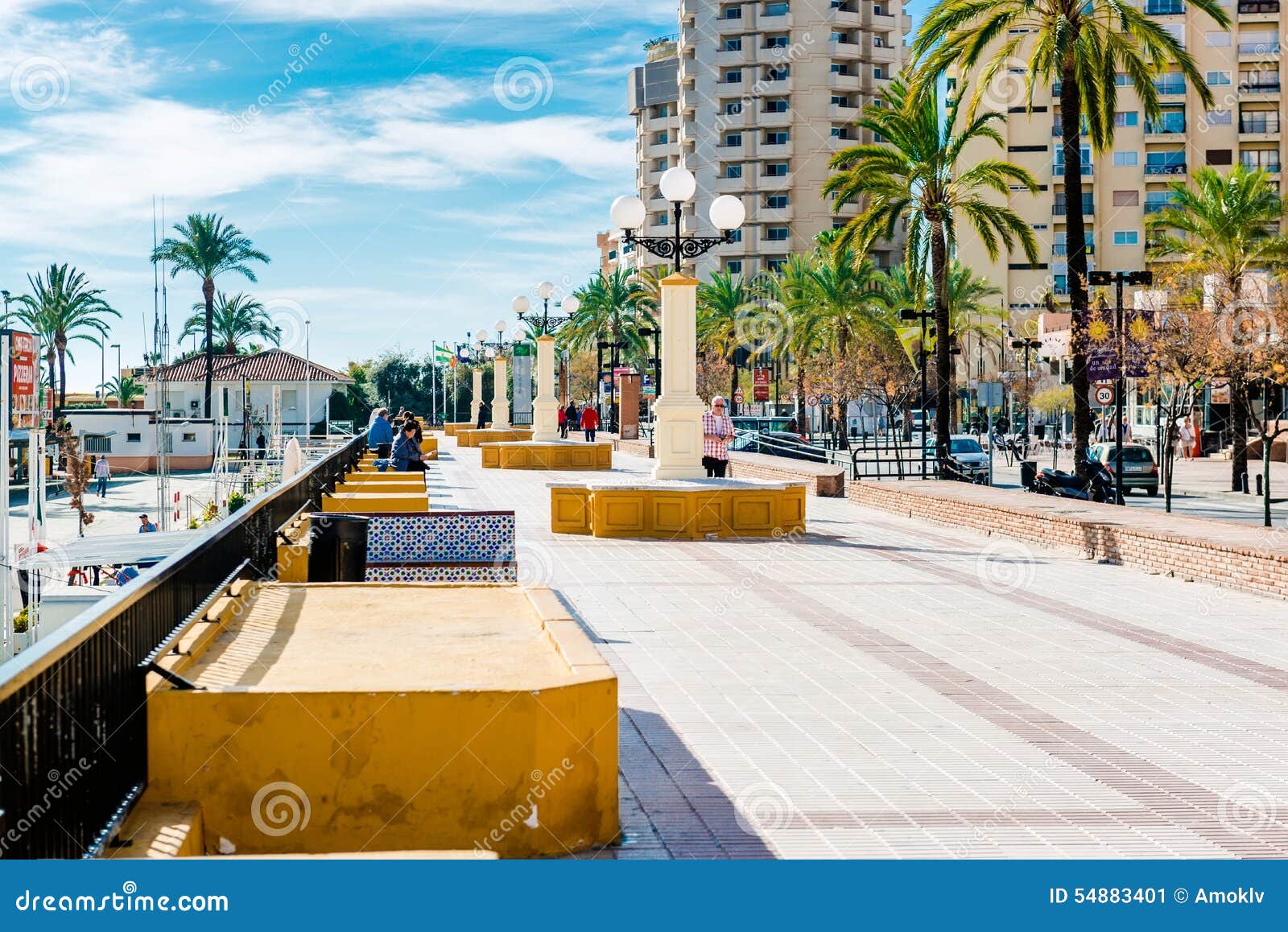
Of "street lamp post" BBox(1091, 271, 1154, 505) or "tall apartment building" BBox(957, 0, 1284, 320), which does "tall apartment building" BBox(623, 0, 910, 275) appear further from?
"street lamp post" BBox(1091, 271, 1154, 505)

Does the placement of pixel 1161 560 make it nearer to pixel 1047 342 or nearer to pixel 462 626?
pixel 462 626

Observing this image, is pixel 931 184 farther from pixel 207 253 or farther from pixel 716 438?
pixel 207 253

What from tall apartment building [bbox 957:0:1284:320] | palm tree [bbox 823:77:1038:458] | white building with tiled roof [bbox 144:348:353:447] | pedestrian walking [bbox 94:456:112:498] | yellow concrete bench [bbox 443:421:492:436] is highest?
tall apartment building [bbox 957:0:1284:320]

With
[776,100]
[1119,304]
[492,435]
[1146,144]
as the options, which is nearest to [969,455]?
[1119,304]

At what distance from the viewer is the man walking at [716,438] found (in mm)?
21578

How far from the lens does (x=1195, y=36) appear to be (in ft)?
267

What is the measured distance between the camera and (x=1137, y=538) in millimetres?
14609

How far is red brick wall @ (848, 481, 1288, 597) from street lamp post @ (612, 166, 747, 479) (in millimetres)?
3928

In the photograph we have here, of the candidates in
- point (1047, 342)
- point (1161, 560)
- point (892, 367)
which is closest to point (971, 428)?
point (1047, 342)

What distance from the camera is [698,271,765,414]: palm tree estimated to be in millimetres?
64375

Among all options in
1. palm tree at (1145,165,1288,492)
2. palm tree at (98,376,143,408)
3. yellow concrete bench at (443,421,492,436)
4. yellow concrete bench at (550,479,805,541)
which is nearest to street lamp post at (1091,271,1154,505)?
yellow concrete bench at (550,479,805,541)

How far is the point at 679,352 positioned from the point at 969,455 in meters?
20.1

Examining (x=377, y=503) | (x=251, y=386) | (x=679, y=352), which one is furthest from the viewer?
(x=251, y=386)

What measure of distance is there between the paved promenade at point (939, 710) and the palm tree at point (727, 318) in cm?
5022
